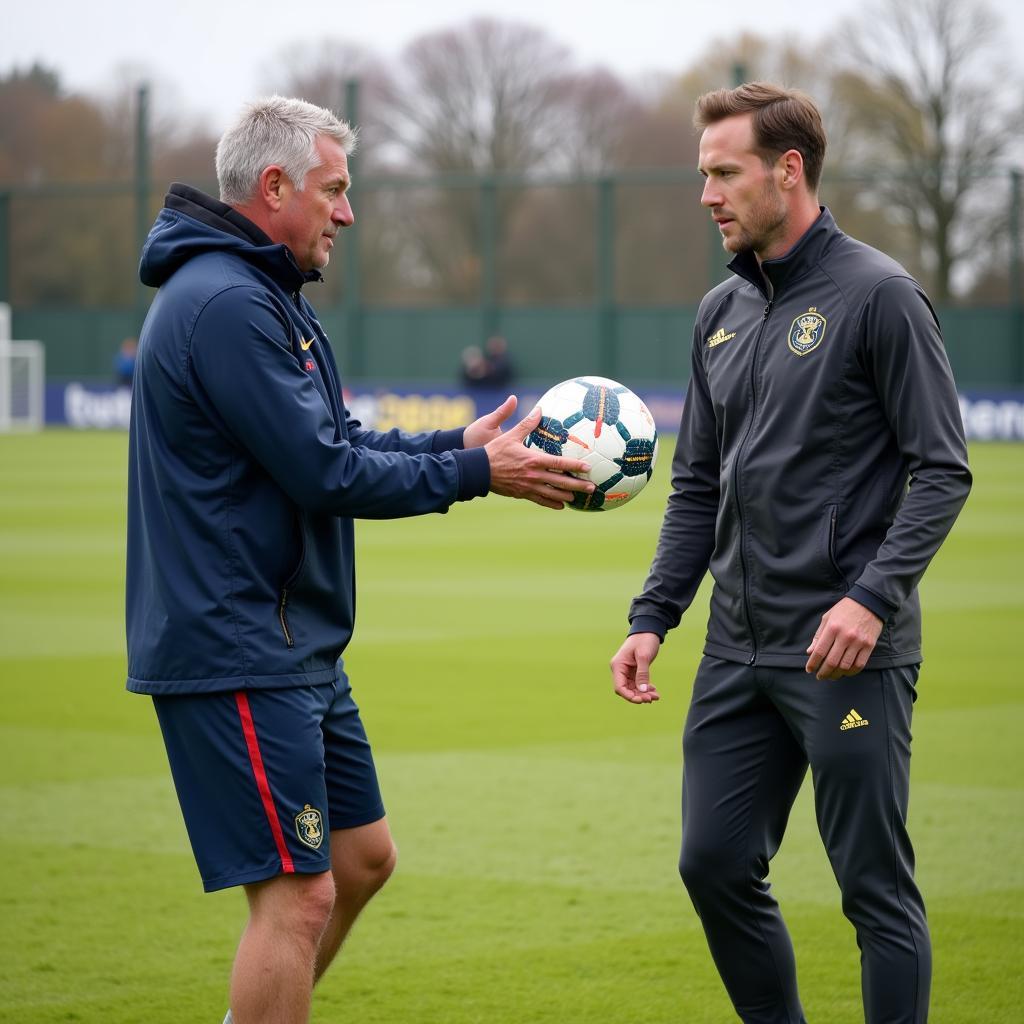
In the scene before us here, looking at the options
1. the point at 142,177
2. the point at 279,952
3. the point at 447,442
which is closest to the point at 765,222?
the point at 447,442

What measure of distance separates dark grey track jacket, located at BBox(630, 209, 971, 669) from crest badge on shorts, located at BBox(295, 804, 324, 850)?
1121mm

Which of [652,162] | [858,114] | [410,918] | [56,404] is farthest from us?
[652,162]

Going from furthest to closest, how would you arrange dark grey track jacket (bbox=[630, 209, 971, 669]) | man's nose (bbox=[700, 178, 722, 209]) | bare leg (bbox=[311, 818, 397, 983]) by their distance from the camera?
bare leg (bbox=[311, 818, 397, 983])
man's nose (bbox=[700, 178, 722, 209])
dark grey track jacket (bbox=[630, 209, 971, 669])

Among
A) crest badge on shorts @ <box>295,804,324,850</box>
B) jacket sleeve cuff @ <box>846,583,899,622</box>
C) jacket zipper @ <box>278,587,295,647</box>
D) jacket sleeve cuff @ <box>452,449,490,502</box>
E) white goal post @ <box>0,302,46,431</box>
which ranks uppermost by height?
jacket sleeve cuff @ <box>452,449,490,502</box>

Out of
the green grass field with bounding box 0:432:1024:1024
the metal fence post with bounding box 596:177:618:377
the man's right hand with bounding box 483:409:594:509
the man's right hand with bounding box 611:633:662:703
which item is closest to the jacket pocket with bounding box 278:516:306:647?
the man's right hand with bounding box 483:409:594:509

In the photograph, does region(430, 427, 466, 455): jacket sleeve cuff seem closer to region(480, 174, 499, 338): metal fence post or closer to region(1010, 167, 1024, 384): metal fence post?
region(1010, 167, 1024, 384): metal fence post

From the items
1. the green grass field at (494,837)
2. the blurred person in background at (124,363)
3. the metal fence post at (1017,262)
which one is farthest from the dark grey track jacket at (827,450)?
the blurred person in background at (124,363)

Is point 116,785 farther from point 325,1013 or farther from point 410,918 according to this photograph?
point 325,1013

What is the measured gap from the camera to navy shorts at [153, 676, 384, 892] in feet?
13.1

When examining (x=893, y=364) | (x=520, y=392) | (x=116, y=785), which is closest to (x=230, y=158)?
(x=893, y=364)

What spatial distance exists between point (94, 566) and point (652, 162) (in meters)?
41.0

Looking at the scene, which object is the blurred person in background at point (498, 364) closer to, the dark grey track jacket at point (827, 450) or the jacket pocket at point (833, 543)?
the dark grey track jacket at point (827, 450)

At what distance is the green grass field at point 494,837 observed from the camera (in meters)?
5.41

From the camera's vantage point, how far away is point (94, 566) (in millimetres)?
16281
